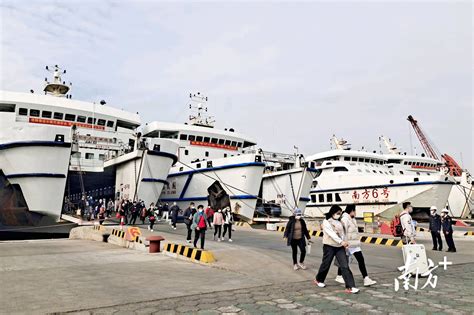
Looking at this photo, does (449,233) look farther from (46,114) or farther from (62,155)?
(46,114)

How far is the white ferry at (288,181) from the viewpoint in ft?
73.8

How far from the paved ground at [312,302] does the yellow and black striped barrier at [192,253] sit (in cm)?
250

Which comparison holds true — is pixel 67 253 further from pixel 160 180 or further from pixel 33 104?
pixel 33 104

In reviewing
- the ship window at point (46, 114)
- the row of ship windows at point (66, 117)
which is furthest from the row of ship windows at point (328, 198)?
the ship window at point (46, 114)

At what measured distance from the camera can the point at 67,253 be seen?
10.0 m

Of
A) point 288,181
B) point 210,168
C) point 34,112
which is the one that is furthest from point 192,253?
point 34,112

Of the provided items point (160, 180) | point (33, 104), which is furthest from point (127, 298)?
point (33, 104)

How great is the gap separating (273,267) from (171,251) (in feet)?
10.0

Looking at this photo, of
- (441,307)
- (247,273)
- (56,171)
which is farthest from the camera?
(56,171)

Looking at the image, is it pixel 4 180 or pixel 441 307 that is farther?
pixel 4 180

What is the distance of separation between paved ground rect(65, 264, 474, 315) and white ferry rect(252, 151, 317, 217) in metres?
16.1

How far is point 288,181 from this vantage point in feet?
76.5

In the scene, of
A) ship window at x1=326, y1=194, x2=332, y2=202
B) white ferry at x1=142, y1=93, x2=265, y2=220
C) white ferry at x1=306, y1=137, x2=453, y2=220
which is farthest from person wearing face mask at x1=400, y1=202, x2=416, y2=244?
ship window at x1=326, y1=194, x2=332, y2=202

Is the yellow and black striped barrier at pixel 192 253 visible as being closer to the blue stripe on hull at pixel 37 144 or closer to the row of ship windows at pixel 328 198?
the blue stripe on hull at pixel 37 144
